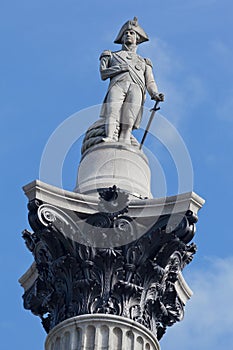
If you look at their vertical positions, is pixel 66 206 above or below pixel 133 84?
below

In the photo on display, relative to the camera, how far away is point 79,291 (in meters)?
32.4

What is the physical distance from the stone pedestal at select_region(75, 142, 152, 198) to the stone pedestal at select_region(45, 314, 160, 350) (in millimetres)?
3939

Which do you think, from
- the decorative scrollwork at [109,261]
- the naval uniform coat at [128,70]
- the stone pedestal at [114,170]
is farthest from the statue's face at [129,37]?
the decorative scrollwork at [109,261]

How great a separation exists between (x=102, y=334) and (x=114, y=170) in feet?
17.7

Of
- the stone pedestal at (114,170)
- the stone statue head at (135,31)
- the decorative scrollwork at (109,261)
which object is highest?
the stone statue head at (135,31)

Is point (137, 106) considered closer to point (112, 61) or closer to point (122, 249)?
point (112, 61)

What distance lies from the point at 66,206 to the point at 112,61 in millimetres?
7505

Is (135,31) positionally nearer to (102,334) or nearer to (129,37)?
(129,37)

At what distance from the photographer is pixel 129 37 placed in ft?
131

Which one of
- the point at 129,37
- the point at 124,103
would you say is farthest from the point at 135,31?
the point at 124,103

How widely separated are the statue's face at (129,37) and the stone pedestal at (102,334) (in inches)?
433

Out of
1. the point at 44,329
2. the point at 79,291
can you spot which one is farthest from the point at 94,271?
the point at 44,329

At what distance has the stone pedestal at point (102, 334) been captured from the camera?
3169 centimetres

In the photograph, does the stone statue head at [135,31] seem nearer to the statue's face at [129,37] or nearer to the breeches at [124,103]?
the statue's face at [129,37]
